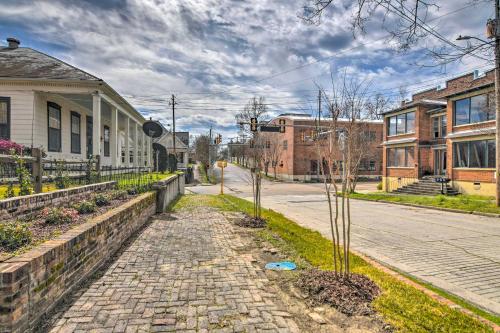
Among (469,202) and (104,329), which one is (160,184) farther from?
(469,202)

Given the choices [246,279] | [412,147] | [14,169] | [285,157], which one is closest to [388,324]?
[246,279]

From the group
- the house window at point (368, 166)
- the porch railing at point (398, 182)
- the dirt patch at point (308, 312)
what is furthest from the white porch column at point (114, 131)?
the house window at point (368, 166)

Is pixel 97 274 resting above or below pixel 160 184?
below

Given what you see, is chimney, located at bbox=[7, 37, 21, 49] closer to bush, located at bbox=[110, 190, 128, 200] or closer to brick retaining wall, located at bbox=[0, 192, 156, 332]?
bush, located at bbox=[110, 190, 128, 200]

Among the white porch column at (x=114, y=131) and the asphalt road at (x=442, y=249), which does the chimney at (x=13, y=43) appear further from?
the asphalt road at (x=442, y=249)

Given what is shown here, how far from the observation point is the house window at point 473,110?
1958 cm

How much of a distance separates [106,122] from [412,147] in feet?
79.5

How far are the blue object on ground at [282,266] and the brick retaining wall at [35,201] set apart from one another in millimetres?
4083

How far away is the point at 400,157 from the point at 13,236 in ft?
98.8

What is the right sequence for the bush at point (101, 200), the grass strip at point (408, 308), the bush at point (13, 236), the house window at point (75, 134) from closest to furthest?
the grass strip at point (408, 308), the bush at point (13, 236), the bush at point (101, 200), the house window at point (75, 134)

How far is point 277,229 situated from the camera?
863cm

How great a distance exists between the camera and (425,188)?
80.7 ft

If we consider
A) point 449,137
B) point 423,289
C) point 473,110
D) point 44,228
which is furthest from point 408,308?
point 449,137

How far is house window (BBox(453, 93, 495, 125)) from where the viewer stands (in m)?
19.6
